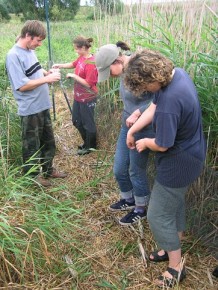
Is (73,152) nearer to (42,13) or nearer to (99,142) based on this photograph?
(99,142)

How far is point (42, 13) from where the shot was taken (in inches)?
607

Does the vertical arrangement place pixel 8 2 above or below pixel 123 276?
above

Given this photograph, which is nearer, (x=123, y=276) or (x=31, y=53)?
(x=123, y=276)

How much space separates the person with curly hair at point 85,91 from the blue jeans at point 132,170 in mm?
1041

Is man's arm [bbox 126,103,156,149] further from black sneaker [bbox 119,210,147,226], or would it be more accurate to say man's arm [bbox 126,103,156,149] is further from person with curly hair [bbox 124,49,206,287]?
black sneaker [bbox 119,210,147,226]

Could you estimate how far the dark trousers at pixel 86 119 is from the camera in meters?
3.68

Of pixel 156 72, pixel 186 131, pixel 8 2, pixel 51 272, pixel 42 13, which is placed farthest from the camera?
pixel 8 2

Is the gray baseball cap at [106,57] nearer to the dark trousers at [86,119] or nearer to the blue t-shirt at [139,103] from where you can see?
the blue t-shirt at [139,103]

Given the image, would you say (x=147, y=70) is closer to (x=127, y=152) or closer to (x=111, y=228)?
(x=127, y=152)

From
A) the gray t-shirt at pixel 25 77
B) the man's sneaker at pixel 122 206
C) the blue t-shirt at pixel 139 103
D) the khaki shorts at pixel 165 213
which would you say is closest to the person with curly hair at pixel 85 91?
the gray t-shirt at pixel 25 77

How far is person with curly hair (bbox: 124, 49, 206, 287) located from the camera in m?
1.55

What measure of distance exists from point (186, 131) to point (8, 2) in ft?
60.9

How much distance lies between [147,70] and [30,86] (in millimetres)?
1467

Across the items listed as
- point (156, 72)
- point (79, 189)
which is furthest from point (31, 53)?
point (156, 72)
